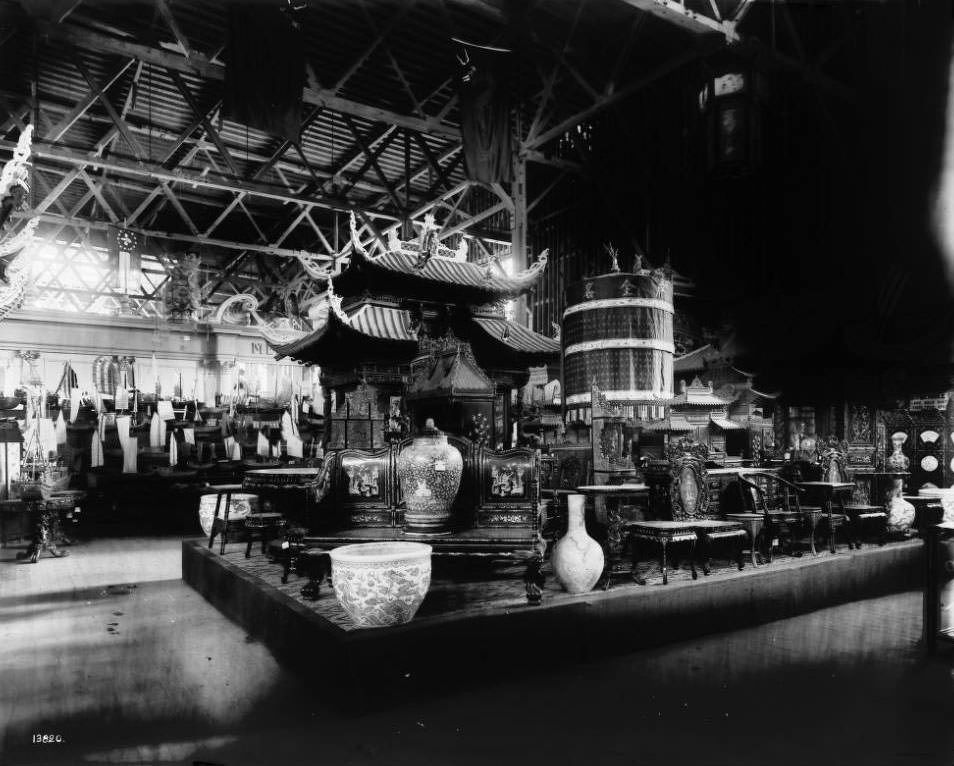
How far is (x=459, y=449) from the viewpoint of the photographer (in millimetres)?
4879

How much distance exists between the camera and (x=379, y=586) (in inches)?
125

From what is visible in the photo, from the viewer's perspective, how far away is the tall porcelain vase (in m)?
3.95

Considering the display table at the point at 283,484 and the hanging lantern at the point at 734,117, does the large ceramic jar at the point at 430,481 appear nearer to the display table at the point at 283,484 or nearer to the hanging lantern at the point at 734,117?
the display table at the point at 283,484

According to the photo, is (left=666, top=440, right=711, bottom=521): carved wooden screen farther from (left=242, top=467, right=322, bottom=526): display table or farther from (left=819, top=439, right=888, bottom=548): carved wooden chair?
(left=242, top=467, right=322, bottom=526): display table

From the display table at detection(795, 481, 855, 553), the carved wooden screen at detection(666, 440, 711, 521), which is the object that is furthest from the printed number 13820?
the display table at detection(795, 481, 855, 553)

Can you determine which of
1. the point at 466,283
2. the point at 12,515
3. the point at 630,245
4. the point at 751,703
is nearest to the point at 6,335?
the point at 12,515

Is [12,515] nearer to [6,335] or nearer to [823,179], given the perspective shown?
[6,335]

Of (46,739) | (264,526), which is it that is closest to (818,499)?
(264,526)

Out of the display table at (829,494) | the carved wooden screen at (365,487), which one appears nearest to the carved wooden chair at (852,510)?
the display table at (829,494)

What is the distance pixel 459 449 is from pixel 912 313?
16.8ft

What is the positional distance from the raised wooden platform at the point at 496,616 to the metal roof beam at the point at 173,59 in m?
4.80

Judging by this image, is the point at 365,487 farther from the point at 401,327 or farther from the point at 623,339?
the point at 401,327

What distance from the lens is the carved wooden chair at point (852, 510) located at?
6.05 m

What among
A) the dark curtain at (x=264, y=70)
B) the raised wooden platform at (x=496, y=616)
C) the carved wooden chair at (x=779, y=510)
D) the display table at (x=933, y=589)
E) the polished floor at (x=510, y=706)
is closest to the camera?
the polished floor at (x=510, y=706)
